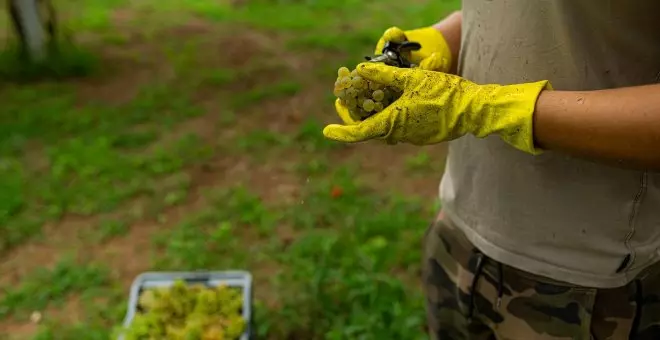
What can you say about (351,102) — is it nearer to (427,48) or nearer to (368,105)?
(368,105)

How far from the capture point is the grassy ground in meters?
2.84

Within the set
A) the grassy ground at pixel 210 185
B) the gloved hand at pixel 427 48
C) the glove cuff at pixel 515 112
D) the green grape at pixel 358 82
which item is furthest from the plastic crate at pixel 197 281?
the glove cuff at pixel 515 112

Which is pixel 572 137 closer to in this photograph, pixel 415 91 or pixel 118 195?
Result: pixel 415 91

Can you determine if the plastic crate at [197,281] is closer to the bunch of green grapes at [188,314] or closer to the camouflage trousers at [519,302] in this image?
the bunch of green grapes at [188,314]

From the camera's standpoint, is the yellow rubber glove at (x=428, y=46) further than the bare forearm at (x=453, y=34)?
No

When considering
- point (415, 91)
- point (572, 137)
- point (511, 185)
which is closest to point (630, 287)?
point (511, 185)

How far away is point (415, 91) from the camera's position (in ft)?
4.12

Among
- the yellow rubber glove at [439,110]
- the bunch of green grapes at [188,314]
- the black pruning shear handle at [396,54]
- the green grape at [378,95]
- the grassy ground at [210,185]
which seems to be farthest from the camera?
the grassy ground at [210,185]

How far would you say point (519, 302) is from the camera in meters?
1.44

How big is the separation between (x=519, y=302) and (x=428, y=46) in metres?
0.59

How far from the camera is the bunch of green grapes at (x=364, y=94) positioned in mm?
1300

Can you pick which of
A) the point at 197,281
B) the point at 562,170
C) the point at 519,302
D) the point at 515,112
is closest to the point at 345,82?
the point at 515,112

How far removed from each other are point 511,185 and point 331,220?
76.7 inches

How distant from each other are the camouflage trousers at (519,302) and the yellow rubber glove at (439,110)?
348 mm
